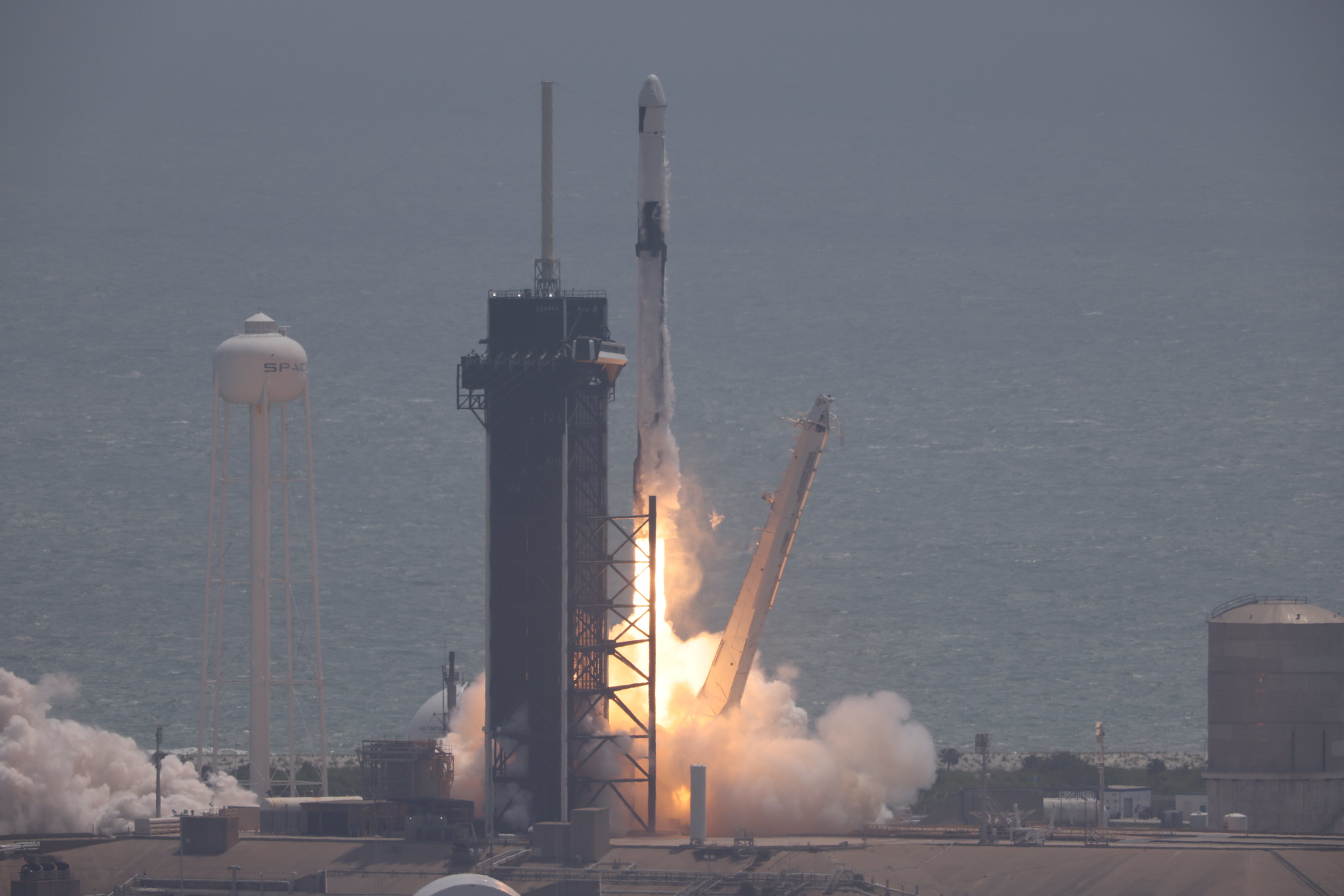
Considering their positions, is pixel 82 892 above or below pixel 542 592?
below

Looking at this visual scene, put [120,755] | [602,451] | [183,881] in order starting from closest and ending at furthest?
1. [183,881]
2. [602,451]
3. [120,755]

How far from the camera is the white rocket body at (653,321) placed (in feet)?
296

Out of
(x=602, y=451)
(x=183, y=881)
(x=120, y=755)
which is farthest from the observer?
(x=120, y=755)

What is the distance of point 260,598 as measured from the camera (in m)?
93.5

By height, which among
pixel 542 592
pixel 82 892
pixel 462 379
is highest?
pixel 462 379

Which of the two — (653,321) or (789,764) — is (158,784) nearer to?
(789,764)

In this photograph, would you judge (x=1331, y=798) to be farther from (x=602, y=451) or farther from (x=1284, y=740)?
(x=602, y=451)

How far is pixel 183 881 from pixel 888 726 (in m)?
26.8

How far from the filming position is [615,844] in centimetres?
8331

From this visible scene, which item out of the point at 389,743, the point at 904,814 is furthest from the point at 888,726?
the point at 389,743

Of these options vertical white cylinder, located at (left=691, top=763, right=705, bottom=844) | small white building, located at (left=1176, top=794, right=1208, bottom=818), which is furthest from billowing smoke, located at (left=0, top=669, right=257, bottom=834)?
small white building, located at (left=1176, top=794, right=1208, bottom=818)

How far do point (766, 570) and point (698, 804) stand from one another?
10018mm

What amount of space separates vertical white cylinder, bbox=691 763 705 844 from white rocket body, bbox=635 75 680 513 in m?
11.4

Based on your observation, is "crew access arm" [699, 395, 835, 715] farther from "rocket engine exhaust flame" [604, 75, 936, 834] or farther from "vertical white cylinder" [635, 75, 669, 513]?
"vertical white cylinder" [635, 75, 669, 513]
